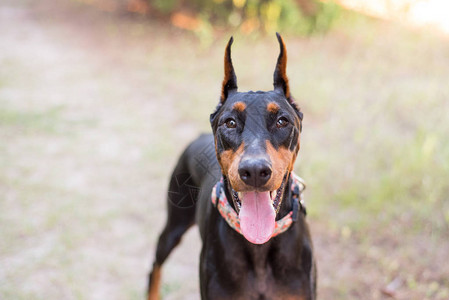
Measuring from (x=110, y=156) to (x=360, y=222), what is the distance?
3247 millimetres

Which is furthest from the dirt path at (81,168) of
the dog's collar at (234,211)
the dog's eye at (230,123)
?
the dog's eye at (230,123)

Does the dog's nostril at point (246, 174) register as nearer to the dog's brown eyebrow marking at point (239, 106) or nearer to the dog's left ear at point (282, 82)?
the dog's brown eyebrow marking at point (239, 106)

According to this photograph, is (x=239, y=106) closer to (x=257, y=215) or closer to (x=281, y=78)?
(x=281, y=78)

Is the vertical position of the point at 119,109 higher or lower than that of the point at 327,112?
lower

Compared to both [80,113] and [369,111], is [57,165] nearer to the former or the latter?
[80,113]

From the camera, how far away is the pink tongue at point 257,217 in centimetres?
223

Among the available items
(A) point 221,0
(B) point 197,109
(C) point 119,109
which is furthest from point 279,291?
(A) point 221,0

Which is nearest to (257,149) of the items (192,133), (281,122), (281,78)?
(281,122)

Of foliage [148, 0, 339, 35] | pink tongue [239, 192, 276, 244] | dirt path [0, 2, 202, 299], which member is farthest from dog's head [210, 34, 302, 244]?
foliage [148, 0, 339, 35]

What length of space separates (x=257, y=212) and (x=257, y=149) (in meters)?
0.32

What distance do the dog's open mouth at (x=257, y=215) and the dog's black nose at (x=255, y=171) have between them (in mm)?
218

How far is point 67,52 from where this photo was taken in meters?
9.64

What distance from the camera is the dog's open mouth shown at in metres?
2.23

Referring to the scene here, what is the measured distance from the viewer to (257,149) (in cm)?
218
